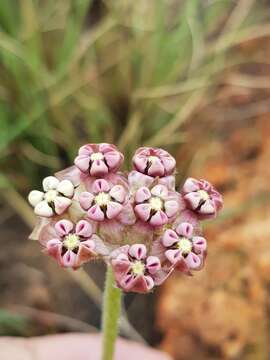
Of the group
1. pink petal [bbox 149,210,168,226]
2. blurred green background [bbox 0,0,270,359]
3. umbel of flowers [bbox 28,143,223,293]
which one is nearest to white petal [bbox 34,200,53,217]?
umbel of flowers [bbox 28,143,223,293]

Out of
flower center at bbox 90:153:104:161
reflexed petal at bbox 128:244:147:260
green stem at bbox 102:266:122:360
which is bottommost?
reflexed petal at bbox 128:244:147:260

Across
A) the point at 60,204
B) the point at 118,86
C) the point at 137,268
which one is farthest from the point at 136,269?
the point at 118,86

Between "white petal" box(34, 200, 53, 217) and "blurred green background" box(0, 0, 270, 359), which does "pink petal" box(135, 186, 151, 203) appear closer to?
"white petal" box(34, 200, 53, 217)

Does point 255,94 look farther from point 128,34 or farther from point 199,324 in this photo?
point 199,324

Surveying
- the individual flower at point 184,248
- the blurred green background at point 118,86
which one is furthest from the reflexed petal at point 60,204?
the blurred green background at point 118,86

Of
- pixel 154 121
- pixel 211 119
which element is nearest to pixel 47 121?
pixel 154 121

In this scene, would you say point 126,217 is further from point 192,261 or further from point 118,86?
point 118,86

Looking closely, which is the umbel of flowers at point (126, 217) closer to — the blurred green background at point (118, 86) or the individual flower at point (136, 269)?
the individual flower at point (136, 269)

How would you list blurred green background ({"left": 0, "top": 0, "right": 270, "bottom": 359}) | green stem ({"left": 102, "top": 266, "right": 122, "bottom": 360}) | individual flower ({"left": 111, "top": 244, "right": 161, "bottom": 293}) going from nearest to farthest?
1. individual flower ({"left": 111, "top": 244, "right": 161, "bottom": 293})
2. green stem ({"left": 102, "top": 266, "right": 122, "bottom": 360})
3. blurred green background ({"left": 0, "top": 0, "right": 270, "bottom": 359})
